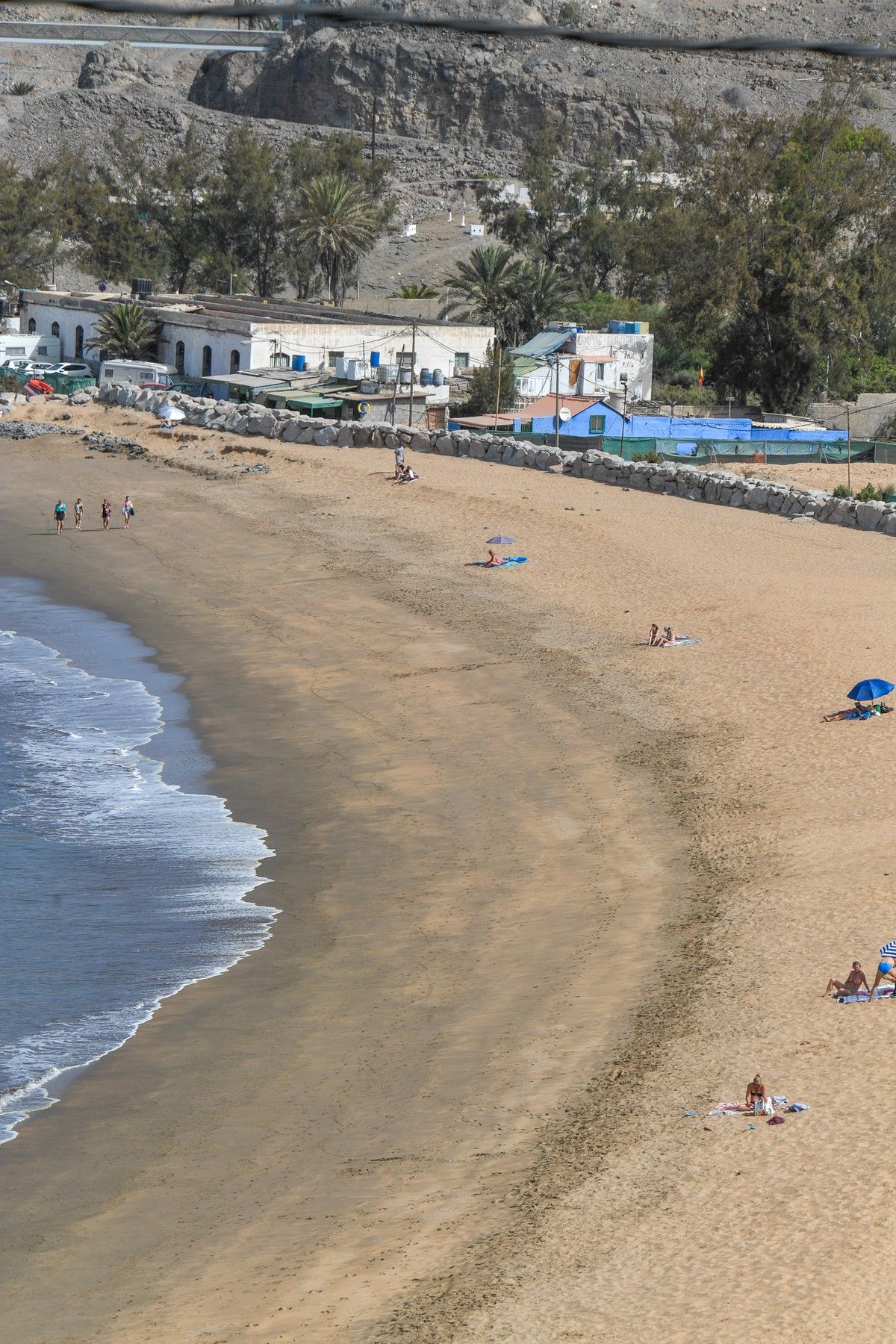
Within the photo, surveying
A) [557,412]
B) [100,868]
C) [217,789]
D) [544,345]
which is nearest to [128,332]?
[544,345]

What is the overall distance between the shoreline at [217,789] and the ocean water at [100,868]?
222 mm

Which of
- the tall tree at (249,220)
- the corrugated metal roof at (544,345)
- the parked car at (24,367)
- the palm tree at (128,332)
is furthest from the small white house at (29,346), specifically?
the tall tree at (249,220)

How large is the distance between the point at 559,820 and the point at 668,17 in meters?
152

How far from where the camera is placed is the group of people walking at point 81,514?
39.9 metres

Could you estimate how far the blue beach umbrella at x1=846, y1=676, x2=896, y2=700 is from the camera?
2361 centimetres

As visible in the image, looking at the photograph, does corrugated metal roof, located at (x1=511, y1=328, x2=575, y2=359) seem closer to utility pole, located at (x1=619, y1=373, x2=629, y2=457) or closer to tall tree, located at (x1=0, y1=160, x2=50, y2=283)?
utility pole, located at (x1=619, y1=373, x2=629, y2=457)

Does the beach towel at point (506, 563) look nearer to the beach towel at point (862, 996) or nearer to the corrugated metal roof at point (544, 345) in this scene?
the beach towel at point (862, 996)

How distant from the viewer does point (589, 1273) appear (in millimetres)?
9945

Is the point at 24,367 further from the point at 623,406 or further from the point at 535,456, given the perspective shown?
the point at 535,456

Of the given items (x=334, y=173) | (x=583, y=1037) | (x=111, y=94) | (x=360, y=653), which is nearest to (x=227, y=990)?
(x=583, y=1037)

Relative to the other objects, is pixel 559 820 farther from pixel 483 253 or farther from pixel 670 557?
pixel 483 253

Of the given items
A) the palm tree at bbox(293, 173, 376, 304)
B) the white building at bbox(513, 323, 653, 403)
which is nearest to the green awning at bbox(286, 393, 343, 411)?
the white building at bbox(513, 323, 653, 403)

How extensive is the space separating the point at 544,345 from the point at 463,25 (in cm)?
5412

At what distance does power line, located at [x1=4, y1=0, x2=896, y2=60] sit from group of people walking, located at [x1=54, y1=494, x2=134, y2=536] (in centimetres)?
3656
